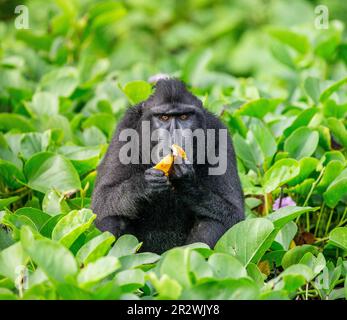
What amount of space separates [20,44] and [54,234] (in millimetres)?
5285

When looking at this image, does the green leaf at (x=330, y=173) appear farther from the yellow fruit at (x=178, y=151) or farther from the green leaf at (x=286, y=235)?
the yellow fruit at (x=178, y=151)

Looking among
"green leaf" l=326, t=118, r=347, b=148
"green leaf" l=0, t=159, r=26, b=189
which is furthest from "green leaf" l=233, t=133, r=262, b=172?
"green leaf" l=0, t=159, r=26, b=189

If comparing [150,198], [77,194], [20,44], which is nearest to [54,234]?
[150,198]

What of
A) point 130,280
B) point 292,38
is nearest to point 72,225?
point 130,280

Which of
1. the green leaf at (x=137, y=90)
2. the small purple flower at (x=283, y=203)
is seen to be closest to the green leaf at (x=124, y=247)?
the small purple flower at (x=283, y=203)

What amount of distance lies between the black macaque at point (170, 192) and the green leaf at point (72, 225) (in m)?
0.69

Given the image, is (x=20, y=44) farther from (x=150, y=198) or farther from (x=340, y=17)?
(x=340, y=17)

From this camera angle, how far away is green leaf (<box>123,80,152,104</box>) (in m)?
6.35

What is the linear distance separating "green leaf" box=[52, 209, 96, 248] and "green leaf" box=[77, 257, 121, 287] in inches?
24.1

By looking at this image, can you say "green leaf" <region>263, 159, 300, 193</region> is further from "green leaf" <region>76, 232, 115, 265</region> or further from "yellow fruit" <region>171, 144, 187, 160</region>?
"green leaf" <region>76, 232, 115, 265</region>

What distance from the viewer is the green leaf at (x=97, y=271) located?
3.67 meters

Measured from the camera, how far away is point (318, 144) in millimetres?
6258

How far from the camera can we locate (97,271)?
12.2ft
